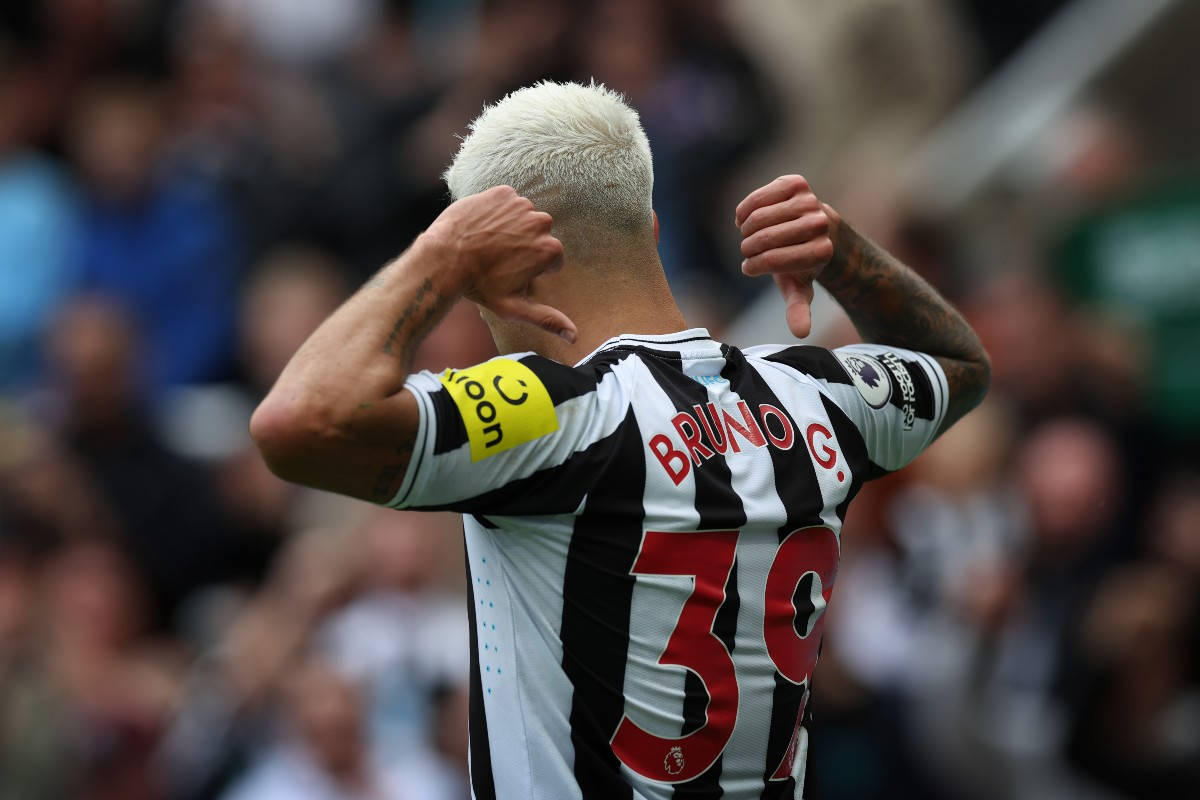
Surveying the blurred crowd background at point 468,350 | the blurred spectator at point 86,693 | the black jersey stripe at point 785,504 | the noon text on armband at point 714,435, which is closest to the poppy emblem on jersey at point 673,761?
the black jersey stripe at point 785,504

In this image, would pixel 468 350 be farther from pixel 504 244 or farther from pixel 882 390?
pixel 504 244

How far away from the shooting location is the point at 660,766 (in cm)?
303

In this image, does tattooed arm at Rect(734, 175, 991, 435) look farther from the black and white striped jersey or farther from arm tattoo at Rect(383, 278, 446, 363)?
arm tattoo at Rect(383, 278, 446, 363)

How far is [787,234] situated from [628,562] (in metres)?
0.77

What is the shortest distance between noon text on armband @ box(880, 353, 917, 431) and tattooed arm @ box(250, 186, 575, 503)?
84 cm

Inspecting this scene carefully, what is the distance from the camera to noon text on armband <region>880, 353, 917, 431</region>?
3.48 m

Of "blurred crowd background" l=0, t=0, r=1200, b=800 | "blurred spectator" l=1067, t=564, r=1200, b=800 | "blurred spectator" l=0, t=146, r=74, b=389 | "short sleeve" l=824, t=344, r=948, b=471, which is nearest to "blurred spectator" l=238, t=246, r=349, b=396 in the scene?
"blurred crowd background" l=0, t=0, r=1200, b=800

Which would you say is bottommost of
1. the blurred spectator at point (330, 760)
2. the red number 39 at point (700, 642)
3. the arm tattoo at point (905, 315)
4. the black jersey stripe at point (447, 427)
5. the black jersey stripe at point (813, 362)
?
the blurred spectator at point (330, 760)

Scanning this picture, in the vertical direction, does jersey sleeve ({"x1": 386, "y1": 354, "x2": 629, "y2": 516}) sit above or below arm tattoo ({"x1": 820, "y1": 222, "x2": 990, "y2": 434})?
below

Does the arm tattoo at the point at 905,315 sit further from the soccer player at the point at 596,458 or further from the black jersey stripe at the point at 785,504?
the black jersey stripe at the point at 785,504

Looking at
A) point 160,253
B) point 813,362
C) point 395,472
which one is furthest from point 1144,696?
point 160,253

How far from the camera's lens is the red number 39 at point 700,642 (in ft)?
9.84

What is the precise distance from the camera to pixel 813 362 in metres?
3.37

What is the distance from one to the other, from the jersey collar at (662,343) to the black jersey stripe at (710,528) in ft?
0.28
